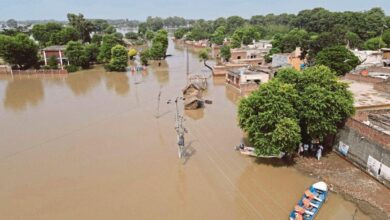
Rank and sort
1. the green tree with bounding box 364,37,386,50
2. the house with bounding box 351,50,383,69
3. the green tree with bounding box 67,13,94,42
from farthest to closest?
1. the green tree with bounding box 67,13,94,42
2. the green tree with bounding box 364,37,386,50
3. the house with bounding box 351,50,383,69

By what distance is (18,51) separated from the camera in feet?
133

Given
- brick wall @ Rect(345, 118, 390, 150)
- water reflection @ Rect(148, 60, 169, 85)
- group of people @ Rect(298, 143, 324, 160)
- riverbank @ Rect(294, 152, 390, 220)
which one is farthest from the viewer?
water reflection @ Rect(148, 60, 169, 85)

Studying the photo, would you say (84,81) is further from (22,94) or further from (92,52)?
(92,52)

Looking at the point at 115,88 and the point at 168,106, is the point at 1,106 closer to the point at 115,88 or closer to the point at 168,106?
the point at 115,88

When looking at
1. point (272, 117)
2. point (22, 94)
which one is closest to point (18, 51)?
point (22, 94)

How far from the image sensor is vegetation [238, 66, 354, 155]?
13539 mm

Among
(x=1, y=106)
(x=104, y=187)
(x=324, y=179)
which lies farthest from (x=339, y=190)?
(x=1, y=106)

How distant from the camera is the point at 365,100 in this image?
725 inches

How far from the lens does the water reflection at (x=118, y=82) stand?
104ft

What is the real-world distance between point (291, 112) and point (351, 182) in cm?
401

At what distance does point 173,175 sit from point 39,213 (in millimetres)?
5836

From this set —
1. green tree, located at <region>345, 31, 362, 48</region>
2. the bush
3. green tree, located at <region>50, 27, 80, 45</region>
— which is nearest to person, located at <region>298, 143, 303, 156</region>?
the bush

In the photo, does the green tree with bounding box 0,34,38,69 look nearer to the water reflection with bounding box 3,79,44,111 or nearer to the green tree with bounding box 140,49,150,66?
the water reflection with bounding box 3,79,44,111

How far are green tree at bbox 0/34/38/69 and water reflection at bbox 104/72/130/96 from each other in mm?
11734
